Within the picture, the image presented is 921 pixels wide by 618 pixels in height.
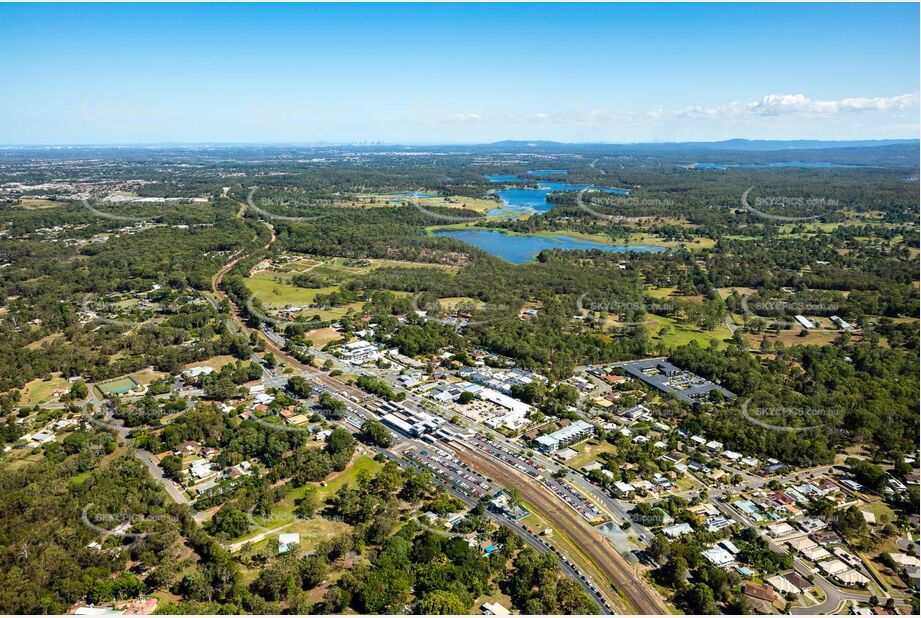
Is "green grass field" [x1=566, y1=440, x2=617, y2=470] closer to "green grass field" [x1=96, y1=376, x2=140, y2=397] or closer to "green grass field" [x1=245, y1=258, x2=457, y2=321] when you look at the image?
"green grass field" [x1=245, y1=258, x2=457, y2=321]

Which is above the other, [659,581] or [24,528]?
[24,528]

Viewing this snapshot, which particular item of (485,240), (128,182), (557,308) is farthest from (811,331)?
(128,182)

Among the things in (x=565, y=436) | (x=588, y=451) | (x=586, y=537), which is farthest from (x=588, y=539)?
(x=565, y=436)

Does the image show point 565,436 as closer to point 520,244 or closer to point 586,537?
point 586,537

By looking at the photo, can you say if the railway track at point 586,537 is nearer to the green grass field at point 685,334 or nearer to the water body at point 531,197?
the green grass field at point 685,334

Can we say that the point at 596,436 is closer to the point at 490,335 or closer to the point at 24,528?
the point at 490,335

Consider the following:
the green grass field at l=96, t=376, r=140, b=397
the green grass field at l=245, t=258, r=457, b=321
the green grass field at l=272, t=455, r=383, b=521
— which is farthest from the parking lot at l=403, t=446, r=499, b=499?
the green grass field at l=245, t=258, r=457, b=321

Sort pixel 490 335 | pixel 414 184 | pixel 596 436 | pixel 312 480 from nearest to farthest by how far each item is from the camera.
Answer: pixel 312 480
pixel 596 436
pixel 490 335
pixel 414 184
